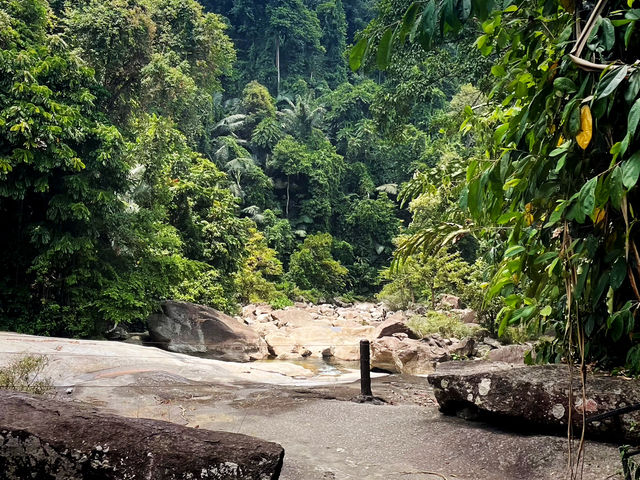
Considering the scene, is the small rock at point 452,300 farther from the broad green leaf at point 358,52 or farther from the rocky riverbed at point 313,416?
the broad green leaf at point 358,52

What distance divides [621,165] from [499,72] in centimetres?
120

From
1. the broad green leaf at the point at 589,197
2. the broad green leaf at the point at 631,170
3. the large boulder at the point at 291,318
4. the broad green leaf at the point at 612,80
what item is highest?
the broad green leaf at the point at 612,80

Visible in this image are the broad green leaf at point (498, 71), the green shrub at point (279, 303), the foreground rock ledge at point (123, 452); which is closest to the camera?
the foreground rock ledge at point (123, 452)

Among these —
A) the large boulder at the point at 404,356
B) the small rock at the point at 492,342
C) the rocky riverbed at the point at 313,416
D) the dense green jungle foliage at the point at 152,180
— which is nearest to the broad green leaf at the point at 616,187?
the rocky riverbed at the point at 313,416

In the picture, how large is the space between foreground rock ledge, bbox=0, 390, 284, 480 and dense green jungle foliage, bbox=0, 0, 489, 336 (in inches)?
120

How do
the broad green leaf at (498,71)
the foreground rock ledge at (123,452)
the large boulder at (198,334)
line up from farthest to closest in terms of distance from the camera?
the large boulder at (198,334) → the broad green leaf at (498,71) → the foreground rock ledge at (123,452)

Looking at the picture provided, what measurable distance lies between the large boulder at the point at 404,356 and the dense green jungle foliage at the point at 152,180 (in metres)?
2.54

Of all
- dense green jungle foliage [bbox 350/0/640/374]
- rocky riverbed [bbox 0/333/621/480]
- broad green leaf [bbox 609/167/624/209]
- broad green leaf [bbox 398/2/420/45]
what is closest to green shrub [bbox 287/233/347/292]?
rocky riverbed [bbox 0/333/621/480]

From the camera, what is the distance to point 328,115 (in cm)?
3769

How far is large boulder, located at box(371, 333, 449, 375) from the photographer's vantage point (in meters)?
10.9

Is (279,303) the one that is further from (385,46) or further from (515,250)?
(385,46)

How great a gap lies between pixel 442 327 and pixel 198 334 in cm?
642

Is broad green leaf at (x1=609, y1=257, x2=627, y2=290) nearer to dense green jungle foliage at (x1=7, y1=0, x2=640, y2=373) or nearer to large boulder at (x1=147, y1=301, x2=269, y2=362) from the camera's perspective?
dense green jungle foliage at (x1=7, y1=0, x2=640, y2=373)

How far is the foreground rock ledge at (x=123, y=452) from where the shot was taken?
2.19m
